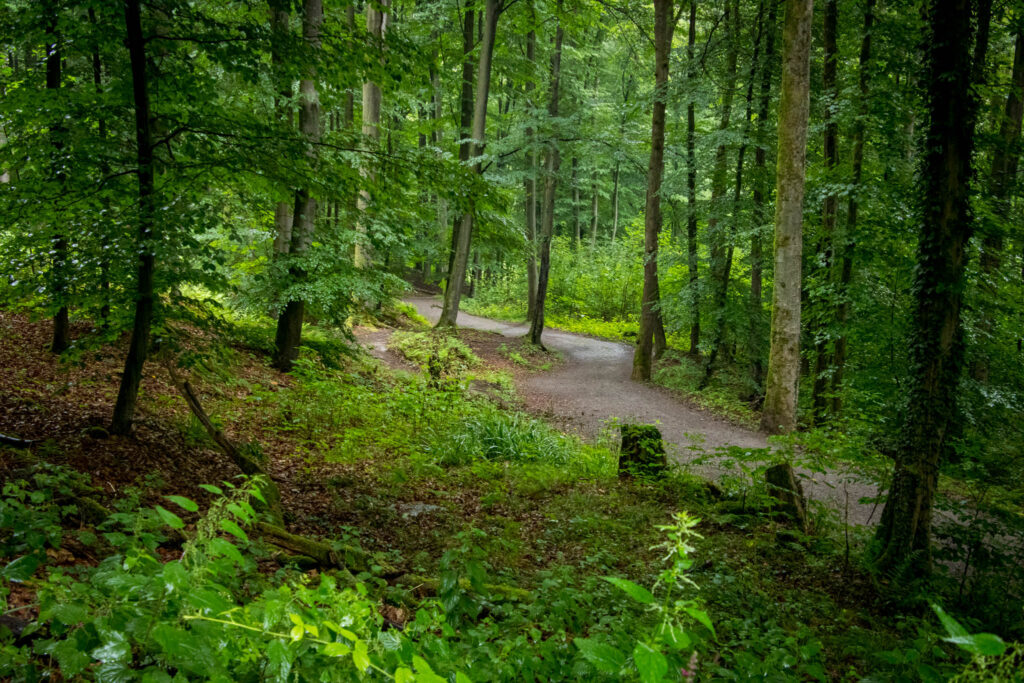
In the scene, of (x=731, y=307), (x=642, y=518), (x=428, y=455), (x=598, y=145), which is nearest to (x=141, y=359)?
(x=428, y=455)

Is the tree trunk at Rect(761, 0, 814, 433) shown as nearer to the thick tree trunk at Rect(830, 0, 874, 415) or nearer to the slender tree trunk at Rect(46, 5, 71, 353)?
the thick tree trunk at Rect(830, 0, 874, 415)

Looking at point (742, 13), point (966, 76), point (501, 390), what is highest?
point (742, 13)

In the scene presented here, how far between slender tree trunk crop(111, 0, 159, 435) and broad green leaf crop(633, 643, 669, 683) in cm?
448

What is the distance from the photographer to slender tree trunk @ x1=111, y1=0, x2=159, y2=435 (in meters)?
4.42

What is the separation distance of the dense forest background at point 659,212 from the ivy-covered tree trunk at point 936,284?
0.8 inches

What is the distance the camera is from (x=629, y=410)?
44.9 feet

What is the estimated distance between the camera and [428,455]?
7953mm

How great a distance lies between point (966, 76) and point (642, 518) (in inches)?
195

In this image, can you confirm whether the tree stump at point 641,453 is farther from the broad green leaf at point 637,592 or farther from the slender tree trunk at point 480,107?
the slender tree trunk at point 480,107

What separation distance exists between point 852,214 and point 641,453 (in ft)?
24.4

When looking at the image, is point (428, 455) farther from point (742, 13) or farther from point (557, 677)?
point (742, 13)

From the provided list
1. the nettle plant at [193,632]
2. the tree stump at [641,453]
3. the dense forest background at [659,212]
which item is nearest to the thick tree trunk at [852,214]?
the dense forest background at [659,212]

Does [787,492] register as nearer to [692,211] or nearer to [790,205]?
[790,205]

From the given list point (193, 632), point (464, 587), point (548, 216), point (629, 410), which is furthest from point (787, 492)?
point (548, 216)
